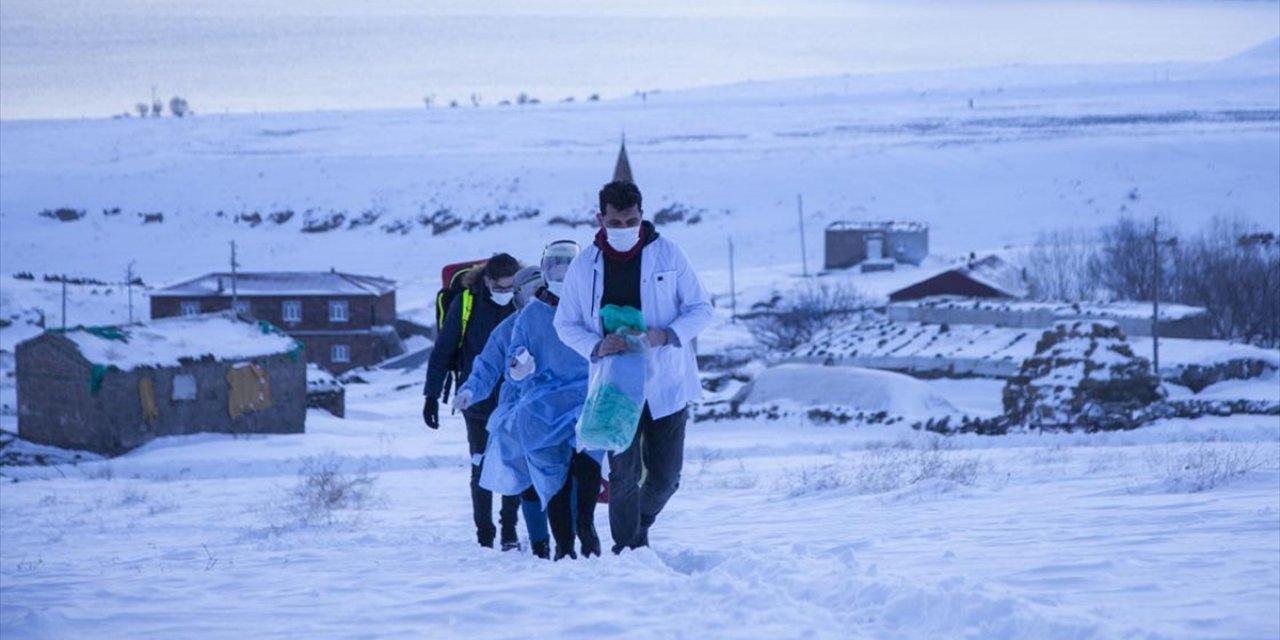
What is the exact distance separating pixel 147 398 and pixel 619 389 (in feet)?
84.1

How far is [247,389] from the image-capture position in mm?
32531

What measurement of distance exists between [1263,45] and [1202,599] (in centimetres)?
9616

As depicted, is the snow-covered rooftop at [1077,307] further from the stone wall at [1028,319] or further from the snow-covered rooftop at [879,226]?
the snow-covered rooftop at [879,226]

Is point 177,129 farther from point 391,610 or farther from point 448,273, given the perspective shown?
point 391,610

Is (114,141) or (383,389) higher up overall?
(114,141)

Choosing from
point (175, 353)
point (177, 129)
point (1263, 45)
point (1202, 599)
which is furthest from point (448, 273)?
point (1263, 45)

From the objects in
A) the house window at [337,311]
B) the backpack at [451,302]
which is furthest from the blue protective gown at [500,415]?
the house window at [337,311]

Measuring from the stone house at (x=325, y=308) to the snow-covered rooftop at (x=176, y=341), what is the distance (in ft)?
51.9

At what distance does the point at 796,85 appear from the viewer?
12875 centimetres

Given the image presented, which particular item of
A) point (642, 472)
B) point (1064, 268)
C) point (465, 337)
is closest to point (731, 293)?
point (1064, 268)

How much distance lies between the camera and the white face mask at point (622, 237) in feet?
23.8

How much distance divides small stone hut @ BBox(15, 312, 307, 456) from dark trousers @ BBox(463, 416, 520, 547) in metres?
23.3

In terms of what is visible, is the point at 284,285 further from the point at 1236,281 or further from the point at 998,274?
the point at 1236,281

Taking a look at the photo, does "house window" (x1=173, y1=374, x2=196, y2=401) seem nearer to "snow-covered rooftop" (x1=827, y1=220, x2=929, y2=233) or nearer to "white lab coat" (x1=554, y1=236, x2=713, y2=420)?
"white lab coat" (x1=554, y1=236, x2=713, y2=420)
